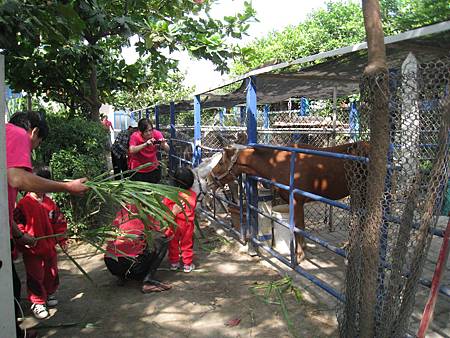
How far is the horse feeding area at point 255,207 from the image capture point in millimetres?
1880

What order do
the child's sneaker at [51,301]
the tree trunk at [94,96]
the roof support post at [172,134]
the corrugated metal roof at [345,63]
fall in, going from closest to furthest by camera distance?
the corrugated metal roof at [345,63] → the child's sneaker at [51,301] → the tree trunk at [94,96] → the roof support post at [172,134]

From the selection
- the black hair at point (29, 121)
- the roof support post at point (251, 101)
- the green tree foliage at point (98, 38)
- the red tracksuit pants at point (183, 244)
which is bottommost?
the red tracksuit pants at point (183, 244)

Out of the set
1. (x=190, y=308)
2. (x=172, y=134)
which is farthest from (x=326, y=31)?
Answer: (x=190, y=308)

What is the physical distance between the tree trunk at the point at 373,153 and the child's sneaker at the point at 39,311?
249 cm

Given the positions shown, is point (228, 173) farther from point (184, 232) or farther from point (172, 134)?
point (172, 134)

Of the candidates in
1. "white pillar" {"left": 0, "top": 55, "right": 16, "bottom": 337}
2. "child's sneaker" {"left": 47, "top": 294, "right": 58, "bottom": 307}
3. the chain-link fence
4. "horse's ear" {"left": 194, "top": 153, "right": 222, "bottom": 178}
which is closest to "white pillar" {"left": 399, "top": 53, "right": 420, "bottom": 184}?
the chain-link fence

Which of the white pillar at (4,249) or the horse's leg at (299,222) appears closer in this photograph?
the white pillar at (4,249)

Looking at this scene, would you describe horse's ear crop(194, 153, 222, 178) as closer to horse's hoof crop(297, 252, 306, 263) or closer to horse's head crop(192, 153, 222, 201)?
horse's head crop(192, 153, 222, 201)

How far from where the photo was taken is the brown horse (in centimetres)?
413

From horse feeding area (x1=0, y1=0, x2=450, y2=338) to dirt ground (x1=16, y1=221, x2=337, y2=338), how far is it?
0.02 m

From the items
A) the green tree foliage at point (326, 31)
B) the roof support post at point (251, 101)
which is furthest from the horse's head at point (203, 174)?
the green tree foliage at point (326, 31)

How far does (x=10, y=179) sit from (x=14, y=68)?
13.5ft

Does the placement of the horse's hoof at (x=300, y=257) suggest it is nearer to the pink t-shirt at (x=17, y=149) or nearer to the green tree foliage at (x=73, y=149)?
the pink t-shirt at (x=17, y=149)

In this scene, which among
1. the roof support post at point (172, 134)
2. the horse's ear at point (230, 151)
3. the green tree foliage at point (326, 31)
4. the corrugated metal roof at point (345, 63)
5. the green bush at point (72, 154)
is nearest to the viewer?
the corrugated metal roof at point (345, 63)
